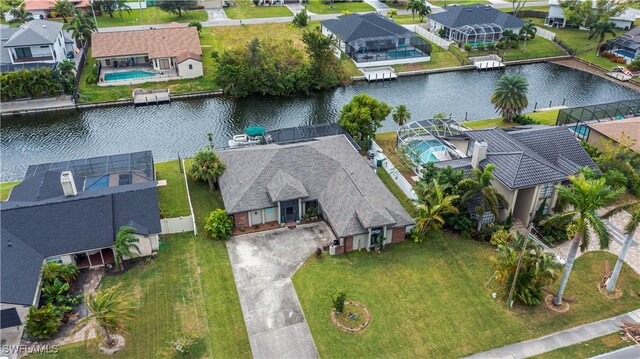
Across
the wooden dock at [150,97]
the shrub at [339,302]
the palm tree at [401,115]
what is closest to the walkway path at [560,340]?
the shrub at [339,302]

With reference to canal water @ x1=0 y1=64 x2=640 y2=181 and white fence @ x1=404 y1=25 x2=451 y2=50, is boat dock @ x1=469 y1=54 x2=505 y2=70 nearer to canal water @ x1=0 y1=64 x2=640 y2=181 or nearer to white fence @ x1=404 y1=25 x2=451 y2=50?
canal water @ x1=0 y1=64 x2=640 y2=181

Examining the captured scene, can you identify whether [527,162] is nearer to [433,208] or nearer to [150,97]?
[433,208]

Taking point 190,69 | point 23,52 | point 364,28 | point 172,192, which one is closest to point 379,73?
point 364,28

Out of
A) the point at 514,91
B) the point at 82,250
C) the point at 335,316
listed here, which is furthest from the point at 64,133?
the point at 514,91

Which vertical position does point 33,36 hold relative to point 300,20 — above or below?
Answer: above

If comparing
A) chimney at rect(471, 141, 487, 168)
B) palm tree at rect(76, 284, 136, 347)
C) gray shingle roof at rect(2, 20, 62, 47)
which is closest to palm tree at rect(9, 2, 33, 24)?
gray shingle roof at rect(2, 20, 62, 47)

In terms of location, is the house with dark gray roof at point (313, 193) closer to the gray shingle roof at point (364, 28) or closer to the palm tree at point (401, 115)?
the palm tree at point (401, 115)
